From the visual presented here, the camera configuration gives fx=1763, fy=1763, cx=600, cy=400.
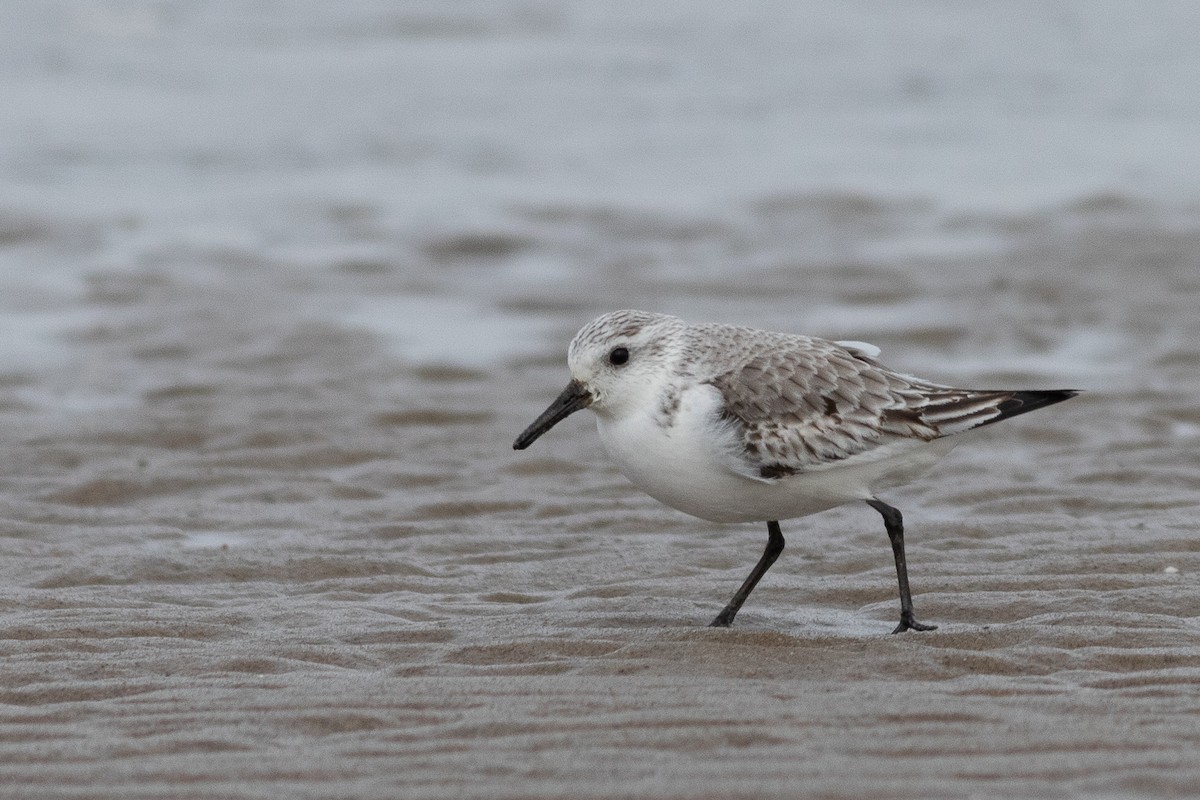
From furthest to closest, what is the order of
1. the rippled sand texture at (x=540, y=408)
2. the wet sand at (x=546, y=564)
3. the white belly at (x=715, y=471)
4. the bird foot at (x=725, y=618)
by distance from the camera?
the bird foot at (x=725, y=618)
the white belly at (x=715, y=471)
the rippled sand texture at (x=540, y=408)
the wet sand at (x=546, y=564)

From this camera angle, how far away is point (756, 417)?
21.0 ft

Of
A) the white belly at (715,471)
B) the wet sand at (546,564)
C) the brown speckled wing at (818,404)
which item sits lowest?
the wet sand at (546,564)

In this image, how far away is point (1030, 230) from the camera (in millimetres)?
14875

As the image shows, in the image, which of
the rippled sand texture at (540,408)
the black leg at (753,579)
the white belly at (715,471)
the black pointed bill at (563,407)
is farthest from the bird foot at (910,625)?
the black pointed bill at (563,407)

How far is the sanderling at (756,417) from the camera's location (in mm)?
6395

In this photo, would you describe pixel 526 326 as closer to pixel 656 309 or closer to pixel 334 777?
pixel 656 309

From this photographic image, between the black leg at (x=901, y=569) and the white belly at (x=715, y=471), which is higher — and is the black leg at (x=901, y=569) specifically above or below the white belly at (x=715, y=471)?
below

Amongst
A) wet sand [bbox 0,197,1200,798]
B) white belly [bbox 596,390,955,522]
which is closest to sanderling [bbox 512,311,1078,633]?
white belly [bbox 596,390,955,522]

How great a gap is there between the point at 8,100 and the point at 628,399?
15337mm

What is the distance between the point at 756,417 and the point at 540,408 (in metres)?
4.26

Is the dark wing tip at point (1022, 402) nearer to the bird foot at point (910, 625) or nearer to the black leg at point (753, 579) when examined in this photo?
the bird foot at point (910, 625)

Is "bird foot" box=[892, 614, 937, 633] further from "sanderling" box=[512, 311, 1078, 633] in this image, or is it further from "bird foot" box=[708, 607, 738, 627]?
"bird foot" box=[708, 607, 738, 627]

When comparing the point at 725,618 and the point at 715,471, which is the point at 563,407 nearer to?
the point at 715,471

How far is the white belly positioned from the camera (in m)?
6.37
